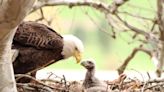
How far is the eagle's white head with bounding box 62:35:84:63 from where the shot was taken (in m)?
4.20

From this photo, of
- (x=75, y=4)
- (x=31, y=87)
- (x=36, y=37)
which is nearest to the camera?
(x=31, y=87)

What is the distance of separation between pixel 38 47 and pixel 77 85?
1.47 ft

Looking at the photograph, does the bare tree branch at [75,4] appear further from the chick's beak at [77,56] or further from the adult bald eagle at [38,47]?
the chick's beak at [77,56]

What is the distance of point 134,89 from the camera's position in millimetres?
3945

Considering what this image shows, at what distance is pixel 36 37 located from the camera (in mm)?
4172

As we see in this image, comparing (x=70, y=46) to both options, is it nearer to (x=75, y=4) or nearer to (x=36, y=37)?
(x=36, y=37)

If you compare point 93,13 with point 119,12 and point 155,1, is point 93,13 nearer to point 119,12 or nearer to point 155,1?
point 119,12

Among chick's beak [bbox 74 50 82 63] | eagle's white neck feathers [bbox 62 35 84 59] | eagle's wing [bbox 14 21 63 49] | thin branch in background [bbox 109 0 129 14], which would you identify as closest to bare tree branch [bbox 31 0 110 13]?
thin branch in background [bbox 109 0 129 14]

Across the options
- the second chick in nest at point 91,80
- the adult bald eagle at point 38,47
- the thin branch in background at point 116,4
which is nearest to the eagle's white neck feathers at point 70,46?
the adult bald eagle at point 38,47

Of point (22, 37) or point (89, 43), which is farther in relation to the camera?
point (89, 43)

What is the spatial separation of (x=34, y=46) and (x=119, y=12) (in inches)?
42.6

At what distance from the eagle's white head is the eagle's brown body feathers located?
40 millimetres

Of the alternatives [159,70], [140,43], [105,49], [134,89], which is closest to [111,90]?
[134,89]

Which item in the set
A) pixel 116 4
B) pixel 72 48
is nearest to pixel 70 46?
pixel 72 48
